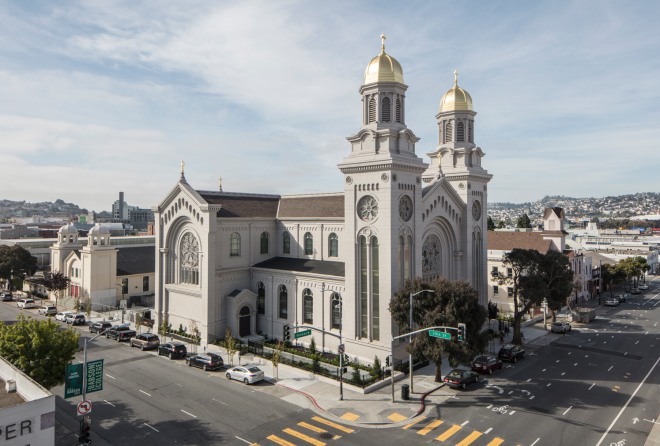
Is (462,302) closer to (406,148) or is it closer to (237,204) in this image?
(406,148)

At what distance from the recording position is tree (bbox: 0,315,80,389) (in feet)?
89.5

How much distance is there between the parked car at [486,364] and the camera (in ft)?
125

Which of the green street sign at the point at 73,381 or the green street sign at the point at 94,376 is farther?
the green street sign at the point at 94,376

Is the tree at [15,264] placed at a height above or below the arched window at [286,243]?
below

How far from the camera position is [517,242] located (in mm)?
→ 71625

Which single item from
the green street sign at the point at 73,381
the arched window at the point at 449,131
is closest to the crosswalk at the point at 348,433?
the green street sign at the point at 73,381

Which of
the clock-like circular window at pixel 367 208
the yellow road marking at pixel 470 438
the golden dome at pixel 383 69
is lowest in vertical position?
the yellow road marking at pixel 470 438

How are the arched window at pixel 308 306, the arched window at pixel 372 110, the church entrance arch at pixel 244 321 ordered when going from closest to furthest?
the arched window at pixel 372 110 < the arched window at pixel 308 306 < the church entrance arch at pixel 244 321

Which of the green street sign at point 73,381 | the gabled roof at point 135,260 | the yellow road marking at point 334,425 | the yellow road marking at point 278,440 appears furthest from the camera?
the gabled roof at point 135,260

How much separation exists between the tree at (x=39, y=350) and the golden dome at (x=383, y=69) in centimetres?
3247

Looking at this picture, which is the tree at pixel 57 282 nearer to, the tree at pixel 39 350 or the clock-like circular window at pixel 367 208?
the tree at pixel 39 350

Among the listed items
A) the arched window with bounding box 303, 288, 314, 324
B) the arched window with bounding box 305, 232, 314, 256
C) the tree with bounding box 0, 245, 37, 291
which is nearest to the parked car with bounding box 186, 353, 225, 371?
the arched window with bounding box 303, 288, 314, 324

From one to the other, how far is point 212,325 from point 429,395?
81.6 feet

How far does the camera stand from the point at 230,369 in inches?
1453
